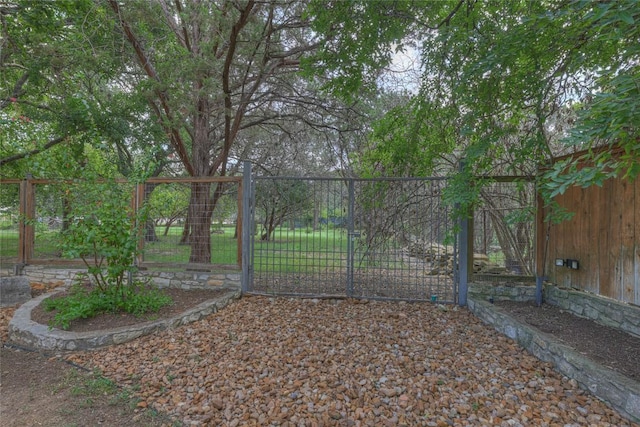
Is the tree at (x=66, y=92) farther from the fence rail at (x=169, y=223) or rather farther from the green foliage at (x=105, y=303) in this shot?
the green foliage at (x=105, y=303)

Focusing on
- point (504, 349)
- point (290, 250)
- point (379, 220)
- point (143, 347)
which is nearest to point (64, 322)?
point (143, 347)

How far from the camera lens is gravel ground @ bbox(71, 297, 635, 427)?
223 centimetres

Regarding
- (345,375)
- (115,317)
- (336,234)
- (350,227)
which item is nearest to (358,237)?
(350,227)

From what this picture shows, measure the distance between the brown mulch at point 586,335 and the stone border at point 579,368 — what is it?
0.49 feet

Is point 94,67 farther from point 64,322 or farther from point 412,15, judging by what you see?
point 412,15

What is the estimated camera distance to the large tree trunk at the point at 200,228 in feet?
17.3

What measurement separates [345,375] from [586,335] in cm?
242

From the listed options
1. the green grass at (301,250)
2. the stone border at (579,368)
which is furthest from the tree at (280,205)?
the stone border at (579,368)

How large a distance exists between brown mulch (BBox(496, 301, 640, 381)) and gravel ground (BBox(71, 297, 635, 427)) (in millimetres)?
354

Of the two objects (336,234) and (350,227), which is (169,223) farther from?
(350,227)

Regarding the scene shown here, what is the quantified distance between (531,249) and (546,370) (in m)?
2.32

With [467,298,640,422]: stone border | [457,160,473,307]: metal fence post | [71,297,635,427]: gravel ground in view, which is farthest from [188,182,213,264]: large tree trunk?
[467,298,640,422]: stone border

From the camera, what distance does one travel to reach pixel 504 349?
325 centimetres

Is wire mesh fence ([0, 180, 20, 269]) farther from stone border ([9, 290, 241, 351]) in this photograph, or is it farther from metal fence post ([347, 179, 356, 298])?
metal fence post ([347, 179, 356, 298])
